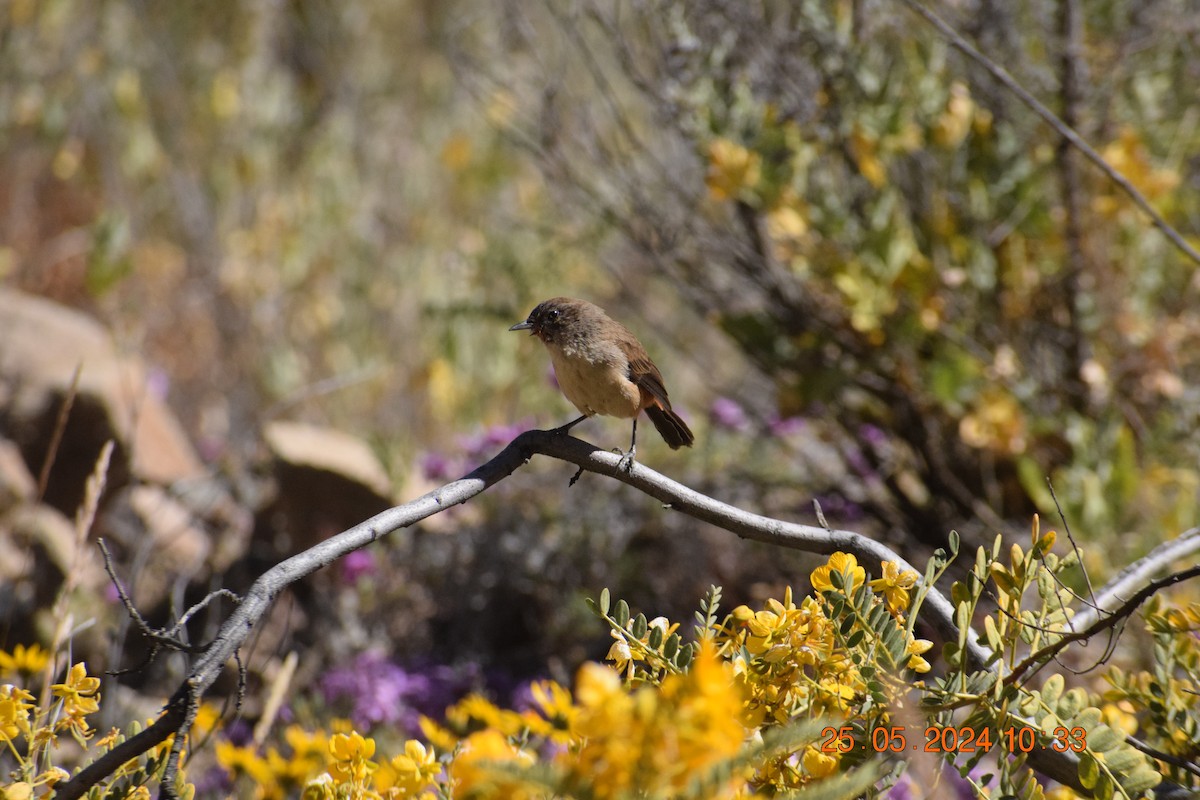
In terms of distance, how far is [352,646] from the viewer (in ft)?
10.5

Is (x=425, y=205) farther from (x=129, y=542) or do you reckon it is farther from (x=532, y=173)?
(x=129, y=542)

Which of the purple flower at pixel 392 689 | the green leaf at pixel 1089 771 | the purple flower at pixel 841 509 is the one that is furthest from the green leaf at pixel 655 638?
the purple flower at pixel 841 509

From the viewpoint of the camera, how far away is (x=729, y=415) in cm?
364

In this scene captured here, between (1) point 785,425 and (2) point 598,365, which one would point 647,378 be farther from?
(1) point 785,425

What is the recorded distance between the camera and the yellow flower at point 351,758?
3.86 ft

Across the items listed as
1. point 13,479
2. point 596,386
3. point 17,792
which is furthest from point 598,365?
point 13,479

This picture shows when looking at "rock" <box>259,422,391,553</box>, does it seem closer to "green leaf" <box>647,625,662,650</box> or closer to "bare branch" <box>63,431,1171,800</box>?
"bare branch" <box>63,431,1171,800</box>

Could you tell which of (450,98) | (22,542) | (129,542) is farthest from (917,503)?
(450,98)

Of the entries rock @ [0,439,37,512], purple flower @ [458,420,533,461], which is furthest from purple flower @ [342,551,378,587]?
rock @ [0,439,37,512]

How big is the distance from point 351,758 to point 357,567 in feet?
6.99

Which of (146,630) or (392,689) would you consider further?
(392,689)

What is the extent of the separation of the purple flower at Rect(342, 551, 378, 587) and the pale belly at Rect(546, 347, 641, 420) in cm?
138

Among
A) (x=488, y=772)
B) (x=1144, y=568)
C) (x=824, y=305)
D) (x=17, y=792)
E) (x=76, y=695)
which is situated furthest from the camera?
(x=824, y=305)

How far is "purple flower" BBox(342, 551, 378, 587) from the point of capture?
3273mm
